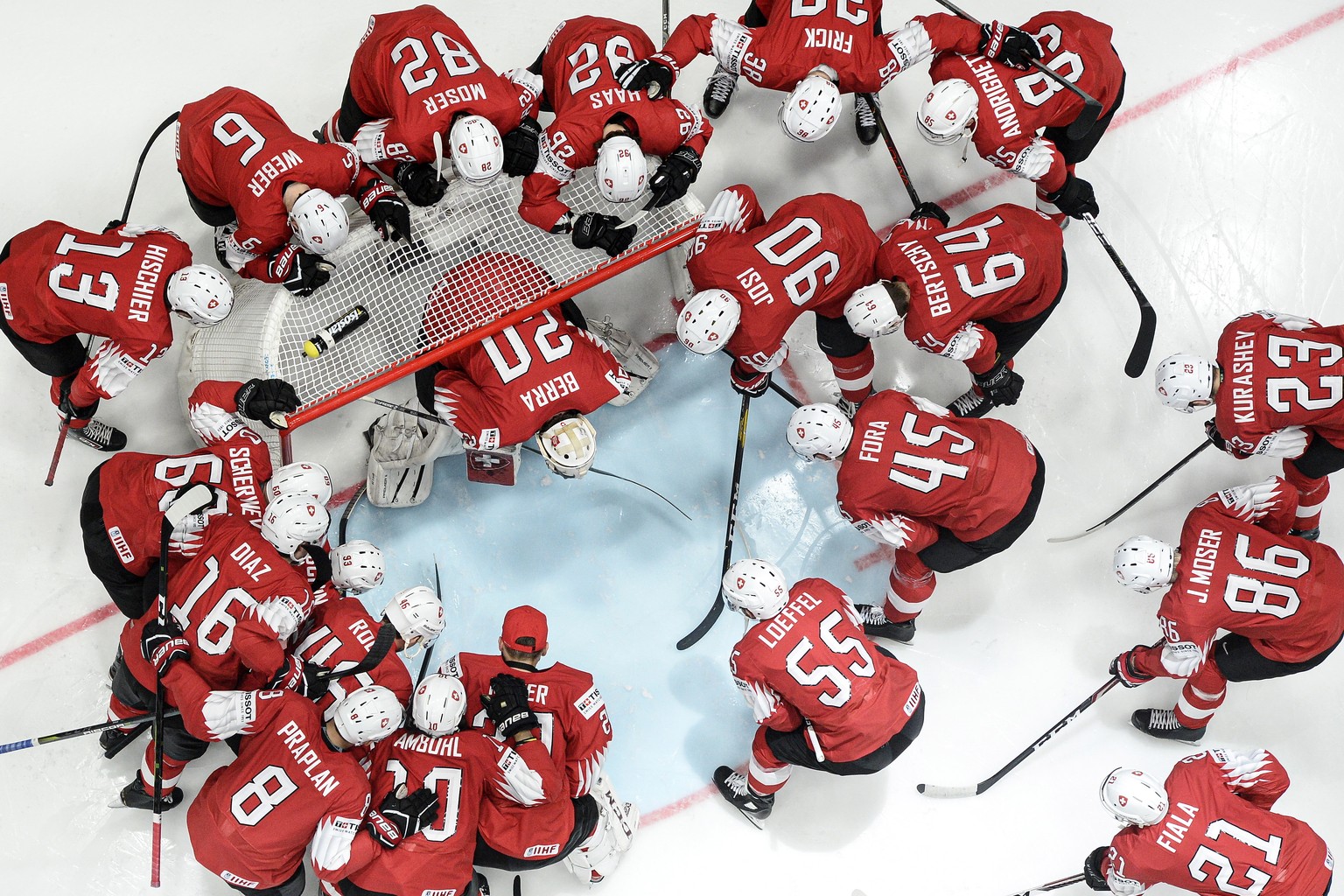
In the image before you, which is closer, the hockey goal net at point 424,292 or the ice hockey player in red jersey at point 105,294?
the ice hockey player in red jersey at point 105,294

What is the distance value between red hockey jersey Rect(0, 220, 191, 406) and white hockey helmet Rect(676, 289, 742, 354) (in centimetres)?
193

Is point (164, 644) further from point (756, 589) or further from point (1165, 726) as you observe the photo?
point (1165, 726)

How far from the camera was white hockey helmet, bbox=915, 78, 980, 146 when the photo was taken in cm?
443

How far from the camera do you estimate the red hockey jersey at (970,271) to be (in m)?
4.37

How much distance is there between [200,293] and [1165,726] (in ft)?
13.7

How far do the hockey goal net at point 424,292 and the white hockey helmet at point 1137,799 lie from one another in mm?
2589

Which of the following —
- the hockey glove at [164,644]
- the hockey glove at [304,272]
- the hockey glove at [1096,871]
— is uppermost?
the hockey glove at [304,272]

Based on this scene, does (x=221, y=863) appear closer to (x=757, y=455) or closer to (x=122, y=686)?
(x=122, y=686)

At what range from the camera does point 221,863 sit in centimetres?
407

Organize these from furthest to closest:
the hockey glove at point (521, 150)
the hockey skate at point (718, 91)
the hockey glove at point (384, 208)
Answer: the hockey skate at point (718, 91), the hockey glove at point (521, 150), the hockey glove at point (384, 208)

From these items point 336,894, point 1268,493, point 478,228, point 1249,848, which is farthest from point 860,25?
point 336,894

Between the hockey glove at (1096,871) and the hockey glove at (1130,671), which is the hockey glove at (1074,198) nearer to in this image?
the hockey glove at (1130,671)

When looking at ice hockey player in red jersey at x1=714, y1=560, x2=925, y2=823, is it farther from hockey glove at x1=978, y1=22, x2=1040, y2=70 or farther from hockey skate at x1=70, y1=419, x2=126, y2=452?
hockey skate at x1=70, y1=419, x2=126, y2=452

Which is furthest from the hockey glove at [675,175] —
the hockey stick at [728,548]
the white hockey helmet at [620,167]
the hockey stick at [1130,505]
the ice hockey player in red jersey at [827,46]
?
the hockey stick at [1130,505]
